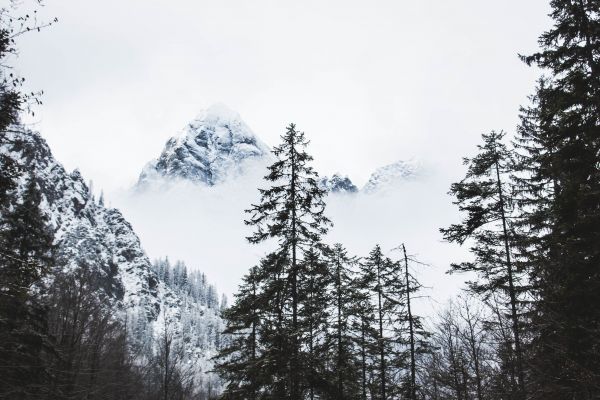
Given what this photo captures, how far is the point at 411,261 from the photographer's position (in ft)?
79.1

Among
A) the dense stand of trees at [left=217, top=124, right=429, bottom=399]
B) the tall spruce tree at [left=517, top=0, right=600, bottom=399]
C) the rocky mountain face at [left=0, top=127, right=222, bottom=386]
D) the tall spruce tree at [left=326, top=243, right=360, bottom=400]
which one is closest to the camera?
the tall spruce tree at [left=517, top=0, right=600, bottom=399]

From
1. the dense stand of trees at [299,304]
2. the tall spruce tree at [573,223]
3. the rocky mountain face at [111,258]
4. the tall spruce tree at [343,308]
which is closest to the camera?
the tall spruce tree at [573,223]

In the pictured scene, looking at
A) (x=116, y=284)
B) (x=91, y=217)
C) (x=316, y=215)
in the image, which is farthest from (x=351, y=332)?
(x=91, y=217)

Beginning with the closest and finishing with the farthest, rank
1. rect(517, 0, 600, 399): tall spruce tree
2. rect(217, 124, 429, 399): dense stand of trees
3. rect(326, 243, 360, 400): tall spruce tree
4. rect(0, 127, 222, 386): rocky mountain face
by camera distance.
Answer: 1. rect(517, 0, 600, 399): tall spruce tree
2. rect(217, 124, 429, 399): dense stand of trees
3. rect(326, 243, 360, 400): tall spruce tree
4. rect(0, 127, 222, 386): rocky mountain face

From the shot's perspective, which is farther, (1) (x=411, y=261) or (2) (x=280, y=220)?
(1) (x=411, y=261)

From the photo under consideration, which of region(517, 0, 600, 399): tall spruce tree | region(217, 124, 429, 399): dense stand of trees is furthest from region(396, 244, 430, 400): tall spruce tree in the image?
region(517, 0, 600, 399): tall spruce tree

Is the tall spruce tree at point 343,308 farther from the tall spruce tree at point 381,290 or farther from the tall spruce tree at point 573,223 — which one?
the tall spruce tree at point 573,223

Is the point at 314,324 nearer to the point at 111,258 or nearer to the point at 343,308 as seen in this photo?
the point at 343,308

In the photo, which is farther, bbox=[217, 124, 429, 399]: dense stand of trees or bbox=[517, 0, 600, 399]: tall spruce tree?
bbox=[217, 124, 429, 399]: dense stand of trees

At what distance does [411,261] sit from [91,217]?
18404 centimetres

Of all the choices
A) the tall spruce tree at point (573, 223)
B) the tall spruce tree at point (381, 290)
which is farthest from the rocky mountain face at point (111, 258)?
Result: the tall spruce tree at point (573, 223)

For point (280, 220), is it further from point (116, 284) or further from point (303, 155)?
point (116, 284)

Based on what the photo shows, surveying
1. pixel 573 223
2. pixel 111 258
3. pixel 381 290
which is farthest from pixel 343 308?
pixel 111 258

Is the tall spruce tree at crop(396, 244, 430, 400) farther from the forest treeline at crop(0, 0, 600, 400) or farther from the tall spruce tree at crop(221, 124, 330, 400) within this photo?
the tall spruce tree at crop(221, 124, 330, 400)
